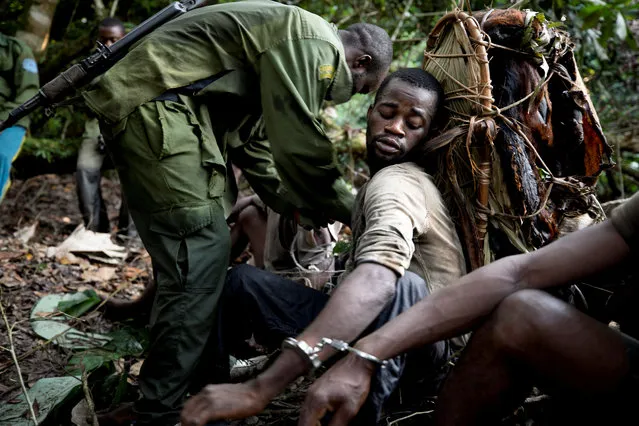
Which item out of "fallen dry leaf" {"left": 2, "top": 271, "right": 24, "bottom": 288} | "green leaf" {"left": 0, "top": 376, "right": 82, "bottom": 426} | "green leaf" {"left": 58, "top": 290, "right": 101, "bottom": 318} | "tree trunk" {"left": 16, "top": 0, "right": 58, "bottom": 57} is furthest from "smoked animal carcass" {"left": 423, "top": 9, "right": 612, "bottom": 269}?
"tree trunk" {"left": 16, "top": 0, "right": 58, "bottom": 57}

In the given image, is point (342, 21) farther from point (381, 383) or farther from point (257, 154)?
point (381, 383)

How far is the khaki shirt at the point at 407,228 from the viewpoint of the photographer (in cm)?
208

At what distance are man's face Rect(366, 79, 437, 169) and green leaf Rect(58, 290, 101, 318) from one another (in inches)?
97.9

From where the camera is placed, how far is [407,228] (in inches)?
85.4

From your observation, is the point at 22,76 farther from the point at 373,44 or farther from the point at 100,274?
the point at 373,44

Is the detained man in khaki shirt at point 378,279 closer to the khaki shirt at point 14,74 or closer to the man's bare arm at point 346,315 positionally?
the man's bare arm at point 346,315

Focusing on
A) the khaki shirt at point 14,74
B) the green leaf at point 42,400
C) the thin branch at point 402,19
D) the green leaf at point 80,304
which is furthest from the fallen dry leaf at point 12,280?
the thin branch at point 402,19

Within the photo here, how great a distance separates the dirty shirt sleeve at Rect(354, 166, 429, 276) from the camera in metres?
2.06

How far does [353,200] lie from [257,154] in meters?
0.87

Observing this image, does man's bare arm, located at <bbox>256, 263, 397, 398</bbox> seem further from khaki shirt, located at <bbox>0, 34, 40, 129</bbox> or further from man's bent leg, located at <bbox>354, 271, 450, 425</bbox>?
khaki shirt, located at <bbox>0, 34, 40, 129</bbox>

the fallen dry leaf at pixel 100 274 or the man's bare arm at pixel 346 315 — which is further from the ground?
the man's bare arm at pixel 346 315

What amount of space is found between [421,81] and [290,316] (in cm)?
120

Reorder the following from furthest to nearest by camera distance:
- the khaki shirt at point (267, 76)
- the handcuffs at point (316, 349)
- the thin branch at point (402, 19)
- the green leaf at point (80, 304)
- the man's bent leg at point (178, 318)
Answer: the thin branch at point (402, 19), the green leaf at point (80, 304), the khaki shirt at point (267, 76), the man's bent leg at point (178, 318), the handcuffs at point (316, 349)

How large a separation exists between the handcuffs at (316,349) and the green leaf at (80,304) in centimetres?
275
